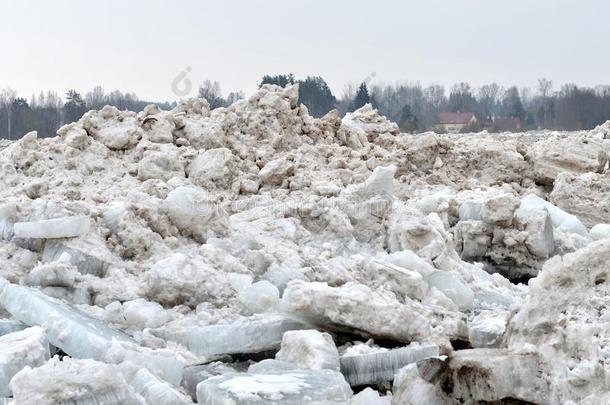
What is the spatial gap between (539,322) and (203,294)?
1.85m

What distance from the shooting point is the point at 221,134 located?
833cm

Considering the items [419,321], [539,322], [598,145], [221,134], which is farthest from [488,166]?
[539,322]

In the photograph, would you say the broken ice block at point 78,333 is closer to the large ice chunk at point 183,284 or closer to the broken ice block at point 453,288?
the large ice chunk at point 183,284

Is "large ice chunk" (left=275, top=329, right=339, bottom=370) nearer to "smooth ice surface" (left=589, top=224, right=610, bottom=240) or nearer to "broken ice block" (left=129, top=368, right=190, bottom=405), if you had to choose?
"broken ice block" (left=129, top=368, right=190, bottom=405)

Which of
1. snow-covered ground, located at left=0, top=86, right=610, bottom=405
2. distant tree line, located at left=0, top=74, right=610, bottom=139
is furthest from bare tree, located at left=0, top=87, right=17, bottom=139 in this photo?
snow-covered ground, located at left=0, top=86, right=610, bottom=405

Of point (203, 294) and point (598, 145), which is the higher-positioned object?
point (598, 145)

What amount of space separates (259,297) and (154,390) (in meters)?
1.26

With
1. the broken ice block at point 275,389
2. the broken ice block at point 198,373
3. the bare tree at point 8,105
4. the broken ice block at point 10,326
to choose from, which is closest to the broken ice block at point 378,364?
the broken ice block at point 275,389

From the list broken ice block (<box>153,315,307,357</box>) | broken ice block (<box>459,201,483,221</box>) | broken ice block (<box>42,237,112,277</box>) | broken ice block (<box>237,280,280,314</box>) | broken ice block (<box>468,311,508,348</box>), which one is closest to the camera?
broken ice block (<box>468,311,508,348</box>)

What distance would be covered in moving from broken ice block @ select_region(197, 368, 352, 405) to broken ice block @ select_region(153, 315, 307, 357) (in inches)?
23.9

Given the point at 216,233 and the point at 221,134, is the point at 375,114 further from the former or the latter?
the point at 216,233

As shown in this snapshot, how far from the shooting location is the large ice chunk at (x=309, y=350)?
3381 millimetres

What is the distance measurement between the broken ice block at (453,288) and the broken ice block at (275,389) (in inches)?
71.3

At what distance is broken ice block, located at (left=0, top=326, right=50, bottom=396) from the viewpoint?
9.66 ft
